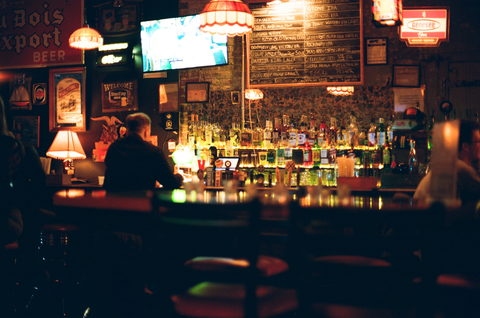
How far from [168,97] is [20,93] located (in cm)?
244

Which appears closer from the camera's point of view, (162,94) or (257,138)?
(257,138)

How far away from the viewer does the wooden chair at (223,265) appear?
4.79ft

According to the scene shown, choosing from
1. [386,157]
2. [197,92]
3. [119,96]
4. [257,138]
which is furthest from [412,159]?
[119,96]

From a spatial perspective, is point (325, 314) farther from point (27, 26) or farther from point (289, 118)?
point (27, 26)

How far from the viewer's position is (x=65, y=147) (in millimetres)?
5652

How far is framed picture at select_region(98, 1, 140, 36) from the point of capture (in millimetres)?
5949

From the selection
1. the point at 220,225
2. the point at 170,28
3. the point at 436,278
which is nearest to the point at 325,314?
the point at 436,278

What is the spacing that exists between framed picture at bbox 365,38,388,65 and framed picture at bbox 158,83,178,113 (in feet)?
8.50

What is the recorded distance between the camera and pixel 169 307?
167 centimetres

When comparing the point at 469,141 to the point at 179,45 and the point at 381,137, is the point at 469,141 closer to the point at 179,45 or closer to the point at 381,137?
the point at 381,137

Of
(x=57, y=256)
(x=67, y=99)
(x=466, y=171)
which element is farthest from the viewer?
(x=67, y=99)

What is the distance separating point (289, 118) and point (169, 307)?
4.03 m

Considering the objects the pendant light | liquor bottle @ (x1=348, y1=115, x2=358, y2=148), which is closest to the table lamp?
the pendant light

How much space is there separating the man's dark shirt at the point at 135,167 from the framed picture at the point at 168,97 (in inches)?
109
